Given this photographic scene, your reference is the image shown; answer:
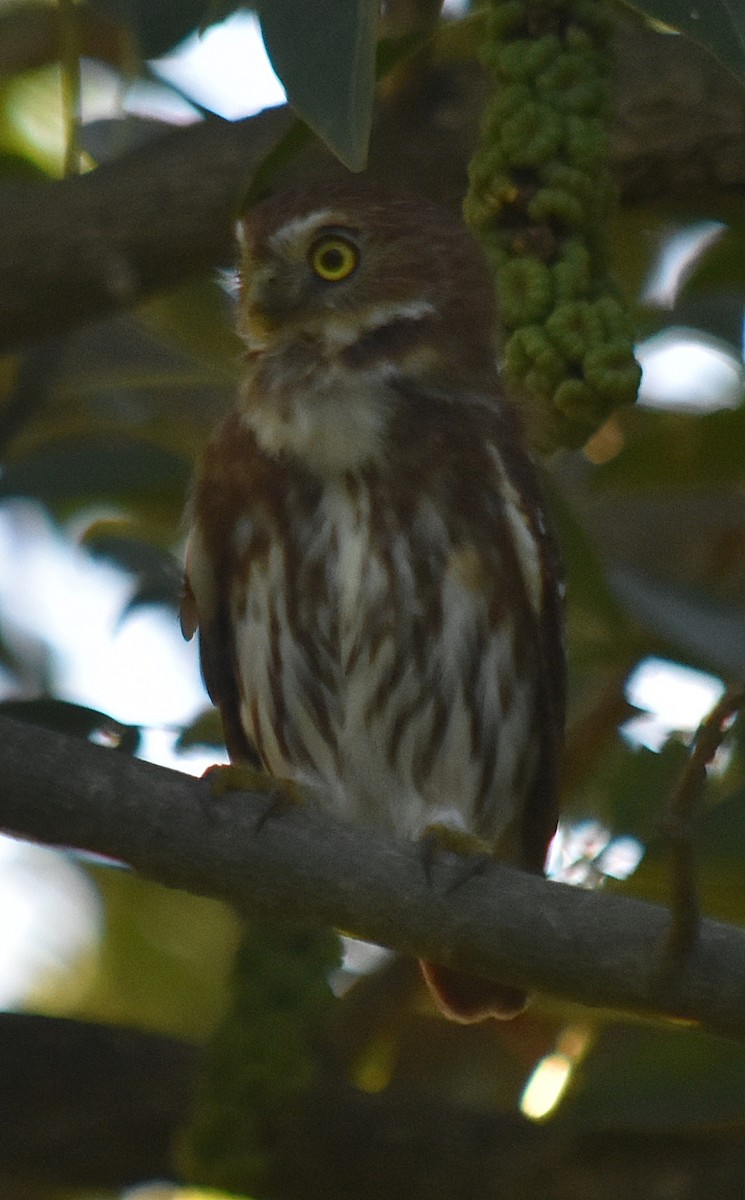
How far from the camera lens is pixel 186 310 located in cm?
420

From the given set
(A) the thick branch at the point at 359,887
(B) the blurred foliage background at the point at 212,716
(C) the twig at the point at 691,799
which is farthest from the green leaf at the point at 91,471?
(C) the twig at the point at 691,799

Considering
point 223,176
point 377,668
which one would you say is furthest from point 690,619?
point 223,176

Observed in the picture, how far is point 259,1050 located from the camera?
2988mm

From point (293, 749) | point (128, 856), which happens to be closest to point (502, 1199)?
point (293, 749)

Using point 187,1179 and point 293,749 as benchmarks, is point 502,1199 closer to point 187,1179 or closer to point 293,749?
point 187,1179

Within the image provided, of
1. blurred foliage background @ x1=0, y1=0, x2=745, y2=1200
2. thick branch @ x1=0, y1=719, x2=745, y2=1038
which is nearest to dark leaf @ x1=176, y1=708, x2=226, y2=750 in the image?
blurred foliage background @ x1=0, y1=0, x2=745, y2=1200

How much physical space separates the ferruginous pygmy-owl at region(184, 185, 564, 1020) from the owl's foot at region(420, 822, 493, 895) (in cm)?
28

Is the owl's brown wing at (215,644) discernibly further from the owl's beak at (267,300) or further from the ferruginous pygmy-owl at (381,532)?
the owl's beak at (267,300)

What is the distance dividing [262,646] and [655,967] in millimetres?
1323

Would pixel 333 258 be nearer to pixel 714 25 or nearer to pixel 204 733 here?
pixel 204 733

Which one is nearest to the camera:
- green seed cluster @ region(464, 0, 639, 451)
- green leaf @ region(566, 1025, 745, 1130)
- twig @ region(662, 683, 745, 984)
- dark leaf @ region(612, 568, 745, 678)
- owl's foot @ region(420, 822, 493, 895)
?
twig @ region(662, 683, 745, 984)

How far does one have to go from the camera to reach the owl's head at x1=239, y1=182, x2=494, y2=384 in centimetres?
331

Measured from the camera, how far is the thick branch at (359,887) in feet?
7.30

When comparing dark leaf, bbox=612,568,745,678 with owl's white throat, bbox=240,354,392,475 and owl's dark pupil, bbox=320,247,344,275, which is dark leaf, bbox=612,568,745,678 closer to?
owl's white throat, bbox=240,354,392,475
